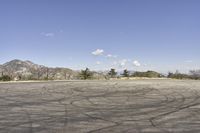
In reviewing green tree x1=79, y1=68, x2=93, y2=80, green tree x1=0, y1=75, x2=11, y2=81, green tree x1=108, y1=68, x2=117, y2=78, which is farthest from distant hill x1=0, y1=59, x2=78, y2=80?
green tree x1=108, y1=68, x2=117, y2=78

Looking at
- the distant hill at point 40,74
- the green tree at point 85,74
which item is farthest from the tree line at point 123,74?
the distant hill at point 40,74

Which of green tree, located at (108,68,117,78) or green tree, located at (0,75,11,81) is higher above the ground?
green tree, located at (108,68,117,78)

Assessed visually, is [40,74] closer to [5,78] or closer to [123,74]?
[5,78]

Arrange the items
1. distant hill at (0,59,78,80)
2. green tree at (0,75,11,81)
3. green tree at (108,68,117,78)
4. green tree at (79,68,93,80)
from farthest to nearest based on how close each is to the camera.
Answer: green tree at (108,68,117,78) < green tree at (79,68,93,80) < distant hill at (0,59,78,80) < green tree at (0,75,11,81)

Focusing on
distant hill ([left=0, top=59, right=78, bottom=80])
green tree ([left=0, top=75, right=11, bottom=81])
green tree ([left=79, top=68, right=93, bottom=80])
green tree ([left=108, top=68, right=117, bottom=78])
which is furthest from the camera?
green tree ([left=108, top=68, right=117, bottom=78])

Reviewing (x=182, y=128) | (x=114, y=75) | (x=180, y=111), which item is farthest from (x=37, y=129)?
(x=114, y=75)

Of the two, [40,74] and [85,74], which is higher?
[40,74]

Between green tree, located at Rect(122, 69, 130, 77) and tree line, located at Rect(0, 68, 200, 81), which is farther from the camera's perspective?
green tree, located at Rect(122, 69, 130, 77)

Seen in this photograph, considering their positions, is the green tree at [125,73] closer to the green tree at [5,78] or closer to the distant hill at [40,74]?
the distant hill at [40,74]

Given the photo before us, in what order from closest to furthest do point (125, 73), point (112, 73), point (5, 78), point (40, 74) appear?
1. point (5, 78)
2. point (40, 74)
3. point (125, 73)
4. point (112, 73)

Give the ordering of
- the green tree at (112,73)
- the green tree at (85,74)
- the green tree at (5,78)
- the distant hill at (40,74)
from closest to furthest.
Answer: the green tree at (5,78)
the distant hill at (40,74)
the green tree at (85,74)
the green tree at (112,73)

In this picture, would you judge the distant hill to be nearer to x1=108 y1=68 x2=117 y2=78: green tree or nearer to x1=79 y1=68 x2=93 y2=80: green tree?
x1=79 y1=68 x2=93 y2=80: green tree

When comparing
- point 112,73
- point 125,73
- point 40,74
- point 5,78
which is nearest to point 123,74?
point 125,73

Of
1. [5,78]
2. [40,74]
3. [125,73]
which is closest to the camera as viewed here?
[5,78]
